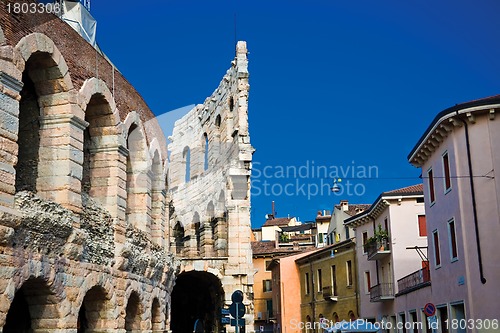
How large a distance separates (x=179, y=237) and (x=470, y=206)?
19090 mm

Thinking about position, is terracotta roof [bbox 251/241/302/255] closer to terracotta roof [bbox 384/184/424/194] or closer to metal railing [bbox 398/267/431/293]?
terracotta roof [bbox 384/184/424/194]

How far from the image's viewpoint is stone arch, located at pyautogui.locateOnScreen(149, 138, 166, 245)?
68.2ft

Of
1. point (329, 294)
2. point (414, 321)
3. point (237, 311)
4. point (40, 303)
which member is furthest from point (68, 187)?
point (329, 294)

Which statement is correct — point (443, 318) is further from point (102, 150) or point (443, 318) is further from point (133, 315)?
point (102, 150)

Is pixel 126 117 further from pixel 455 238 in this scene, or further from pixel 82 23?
pixel 455 238

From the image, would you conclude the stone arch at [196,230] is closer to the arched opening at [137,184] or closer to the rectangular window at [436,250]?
the rectangular window at [436,250]

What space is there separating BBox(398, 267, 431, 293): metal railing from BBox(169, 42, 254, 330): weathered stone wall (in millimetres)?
6531

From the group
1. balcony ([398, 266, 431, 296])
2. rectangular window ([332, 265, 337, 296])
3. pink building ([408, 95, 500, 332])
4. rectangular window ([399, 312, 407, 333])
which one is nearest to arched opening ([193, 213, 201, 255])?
rectangular window ([332, 265, 337, 296])

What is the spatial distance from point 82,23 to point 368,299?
20.1 metres

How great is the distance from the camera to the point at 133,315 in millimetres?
18297

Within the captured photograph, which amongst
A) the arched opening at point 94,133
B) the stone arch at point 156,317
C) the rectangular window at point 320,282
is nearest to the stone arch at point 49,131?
the arched opening at point 94,133

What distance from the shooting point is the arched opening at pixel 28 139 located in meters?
13.8

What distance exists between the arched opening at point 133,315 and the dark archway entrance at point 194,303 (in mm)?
13293

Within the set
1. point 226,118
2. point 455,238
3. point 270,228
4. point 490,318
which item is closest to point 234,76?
point 226,118
